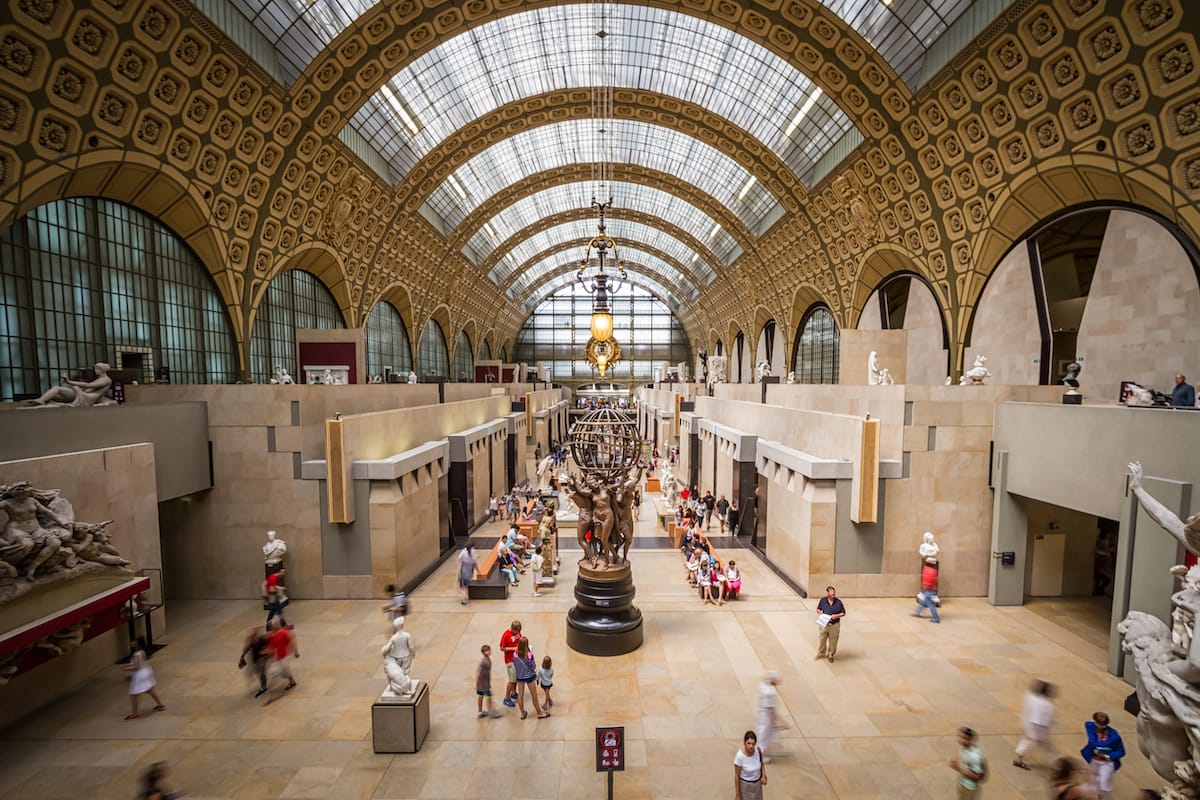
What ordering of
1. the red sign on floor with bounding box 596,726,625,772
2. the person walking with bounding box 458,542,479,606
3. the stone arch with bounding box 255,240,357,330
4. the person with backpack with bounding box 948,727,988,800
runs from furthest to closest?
the stone arch with bounding box 255,240,357,330, the person walking with bounding box 458,542,479,606, the person with backpack with bounding box 948,727,988,800, the red sign on floor with bounding box 596,726,625,772

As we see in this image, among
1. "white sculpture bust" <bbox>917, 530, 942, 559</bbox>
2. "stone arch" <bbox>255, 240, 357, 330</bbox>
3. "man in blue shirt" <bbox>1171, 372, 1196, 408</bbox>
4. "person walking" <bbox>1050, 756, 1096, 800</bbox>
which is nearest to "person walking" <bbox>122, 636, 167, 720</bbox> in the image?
"person walking" <bbox>1050, 756, 1096, 800</bbox>

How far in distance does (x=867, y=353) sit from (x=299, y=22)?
705 inches

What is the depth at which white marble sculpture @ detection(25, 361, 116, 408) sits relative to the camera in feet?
28.8

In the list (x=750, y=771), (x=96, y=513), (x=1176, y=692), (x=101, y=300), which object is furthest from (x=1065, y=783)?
(x=101, y=300)

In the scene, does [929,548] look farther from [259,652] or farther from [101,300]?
[101,300]

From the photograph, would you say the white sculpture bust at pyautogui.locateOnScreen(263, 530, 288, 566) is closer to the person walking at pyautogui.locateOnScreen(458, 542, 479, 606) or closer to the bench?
the person walking at pyautogui.locateOnScreen(458, 542, 479, 606)

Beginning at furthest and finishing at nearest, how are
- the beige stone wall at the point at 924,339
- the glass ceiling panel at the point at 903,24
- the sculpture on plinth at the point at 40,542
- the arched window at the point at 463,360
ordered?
the arched window at the point at 463,360 < the beige stone wall at the point at 924,339 < the glass ceiling panel at the point at 903,24 < the sculpture on plinth at the point at 40,542

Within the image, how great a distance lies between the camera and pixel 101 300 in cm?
1317

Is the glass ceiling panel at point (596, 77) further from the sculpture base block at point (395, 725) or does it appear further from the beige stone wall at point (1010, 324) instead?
the sculpture base block at point (395, 725)

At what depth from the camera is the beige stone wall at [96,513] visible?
23.2ft

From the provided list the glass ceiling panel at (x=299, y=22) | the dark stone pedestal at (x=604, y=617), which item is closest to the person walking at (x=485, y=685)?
the dark stone pedestal at (x=604, y=617)

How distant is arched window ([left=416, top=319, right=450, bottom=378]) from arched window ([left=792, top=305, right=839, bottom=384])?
20955 mm

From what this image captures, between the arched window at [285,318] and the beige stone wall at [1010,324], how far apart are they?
22417mm

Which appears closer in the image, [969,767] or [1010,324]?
[969,767]
